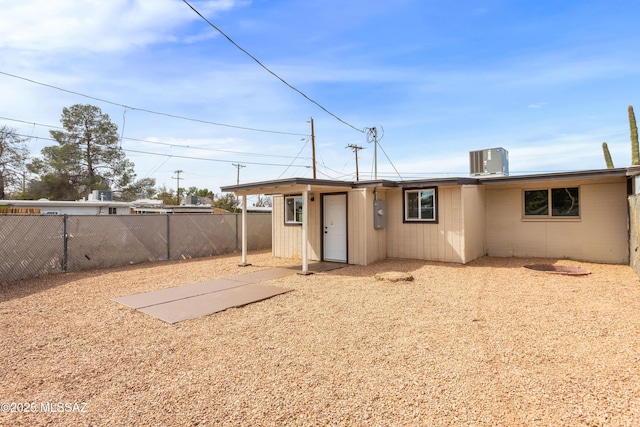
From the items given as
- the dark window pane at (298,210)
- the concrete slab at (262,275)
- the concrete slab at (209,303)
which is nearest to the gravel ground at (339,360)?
the concrete slab at (209,303)

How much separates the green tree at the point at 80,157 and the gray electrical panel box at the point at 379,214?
980 inches

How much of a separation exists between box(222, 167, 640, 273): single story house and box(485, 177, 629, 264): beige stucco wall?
21 millimetres

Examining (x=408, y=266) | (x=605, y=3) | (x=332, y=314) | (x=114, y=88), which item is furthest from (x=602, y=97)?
(x=114, y=88)

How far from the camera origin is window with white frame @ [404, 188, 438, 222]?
31.0 feet

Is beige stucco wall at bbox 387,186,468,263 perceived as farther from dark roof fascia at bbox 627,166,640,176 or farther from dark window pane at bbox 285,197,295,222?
dark roof fascia at bbox 627,166,640,176

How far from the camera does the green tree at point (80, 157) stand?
23.9 m

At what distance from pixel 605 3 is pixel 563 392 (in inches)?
362

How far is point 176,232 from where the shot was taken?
11281 millimetres

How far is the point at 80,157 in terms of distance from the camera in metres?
25.2

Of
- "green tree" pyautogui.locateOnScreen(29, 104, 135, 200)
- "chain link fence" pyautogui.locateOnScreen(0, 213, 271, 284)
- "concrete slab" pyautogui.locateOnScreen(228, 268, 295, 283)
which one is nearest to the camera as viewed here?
"concrete slab" pyautogui.locateOnScreen(228, 268, 295, 283)

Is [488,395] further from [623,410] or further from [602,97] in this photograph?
[602,97]

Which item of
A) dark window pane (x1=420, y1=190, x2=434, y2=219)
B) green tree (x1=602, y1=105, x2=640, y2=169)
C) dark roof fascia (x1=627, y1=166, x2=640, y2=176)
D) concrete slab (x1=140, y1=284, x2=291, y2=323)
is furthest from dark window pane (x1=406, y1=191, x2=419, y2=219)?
green tree (x1=602, y1=105, x2=640, y2=169)

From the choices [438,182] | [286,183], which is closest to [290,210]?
[286,183]

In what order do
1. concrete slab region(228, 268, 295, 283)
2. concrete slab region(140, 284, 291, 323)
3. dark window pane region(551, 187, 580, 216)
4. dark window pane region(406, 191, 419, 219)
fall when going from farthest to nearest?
dark window pane region(406, 191, 419, 219)
dark window pane region(551, 187, 580, 216)
concrete slab region(228, 268, 295, 283)
concrete slab region(140, 284, 291, 323)
